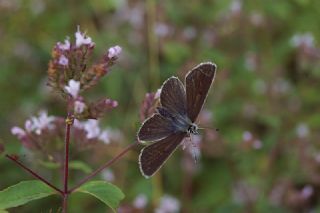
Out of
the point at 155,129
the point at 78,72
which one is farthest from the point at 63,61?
the point at 155,129

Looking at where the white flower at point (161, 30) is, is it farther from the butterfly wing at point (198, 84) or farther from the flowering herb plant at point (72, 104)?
the butterfly wing at point (198, 84)

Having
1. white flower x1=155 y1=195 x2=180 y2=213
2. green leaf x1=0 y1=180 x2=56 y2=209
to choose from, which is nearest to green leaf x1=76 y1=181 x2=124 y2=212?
green leaf x1=0 y1=180 x2=56 y2=209

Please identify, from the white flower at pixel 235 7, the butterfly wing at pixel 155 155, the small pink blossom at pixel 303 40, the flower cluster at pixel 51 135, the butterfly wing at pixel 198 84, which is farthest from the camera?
the white flower at pixel 235 7

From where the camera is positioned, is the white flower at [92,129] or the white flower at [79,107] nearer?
the white flower at [79,107]

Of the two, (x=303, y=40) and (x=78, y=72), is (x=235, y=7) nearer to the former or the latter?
(x=303, y=40)

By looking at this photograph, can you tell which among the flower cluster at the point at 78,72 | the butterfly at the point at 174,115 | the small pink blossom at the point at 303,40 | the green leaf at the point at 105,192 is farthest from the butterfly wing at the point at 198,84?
the small pink blossom at the point at 303,40

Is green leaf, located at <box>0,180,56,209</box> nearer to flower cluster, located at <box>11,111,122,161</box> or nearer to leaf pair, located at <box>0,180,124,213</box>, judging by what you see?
leaf pair, located at <box>0,180,124,213</box>

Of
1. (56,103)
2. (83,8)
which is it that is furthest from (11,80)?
(83,8)
